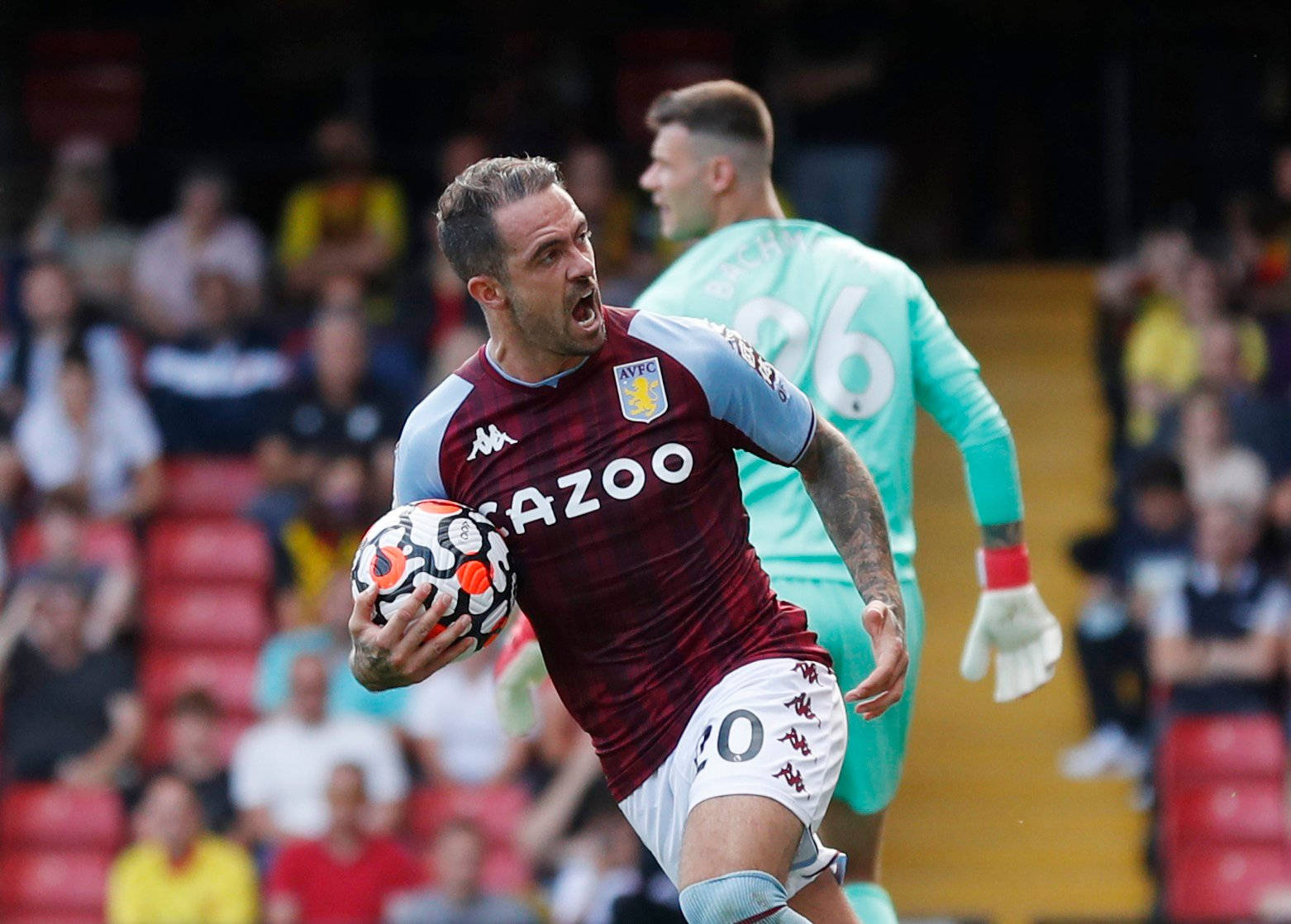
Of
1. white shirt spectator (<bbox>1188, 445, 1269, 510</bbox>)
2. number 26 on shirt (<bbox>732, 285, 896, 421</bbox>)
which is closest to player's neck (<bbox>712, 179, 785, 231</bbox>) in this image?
number 26 on shirt (<bbox>732, 285, 896, 421</bbox>)

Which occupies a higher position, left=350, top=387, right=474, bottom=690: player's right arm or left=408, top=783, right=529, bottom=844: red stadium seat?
left=350, top=387, right=474, bottom=690: player's right arm

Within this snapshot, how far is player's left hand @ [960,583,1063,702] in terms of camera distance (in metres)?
4.85

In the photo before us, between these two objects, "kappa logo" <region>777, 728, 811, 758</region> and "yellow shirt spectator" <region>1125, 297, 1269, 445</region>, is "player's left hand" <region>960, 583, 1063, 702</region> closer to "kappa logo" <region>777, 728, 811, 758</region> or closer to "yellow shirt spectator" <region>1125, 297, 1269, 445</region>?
"kappa logo" <region>777, 728, 811, 758</region>

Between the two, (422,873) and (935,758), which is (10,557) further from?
(935,758)

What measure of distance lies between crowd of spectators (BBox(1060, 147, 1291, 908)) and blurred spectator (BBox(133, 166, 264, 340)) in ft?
14.8

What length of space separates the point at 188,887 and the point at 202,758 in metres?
0.66

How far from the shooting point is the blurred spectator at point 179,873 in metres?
8.55

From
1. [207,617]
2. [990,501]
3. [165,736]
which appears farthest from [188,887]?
[990,501]

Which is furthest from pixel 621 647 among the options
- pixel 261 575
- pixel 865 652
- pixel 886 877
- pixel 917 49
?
pixel 917 49

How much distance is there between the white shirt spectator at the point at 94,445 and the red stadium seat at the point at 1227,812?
17.1 feet

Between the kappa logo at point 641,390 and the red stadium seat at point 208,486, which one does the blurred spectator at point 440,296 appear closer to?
the red stadium seat at point 208,486

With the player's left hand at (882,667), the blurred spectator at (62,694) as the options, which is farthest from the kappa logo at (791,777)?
the blurred spectator at (62,694)

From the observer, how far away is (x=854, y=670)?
14.9 feet

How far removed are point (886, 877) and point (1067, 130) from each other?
228 inches
